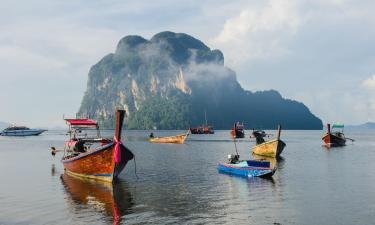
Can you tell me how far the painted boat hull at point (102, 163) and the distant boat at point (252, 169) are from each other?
12.1 metres

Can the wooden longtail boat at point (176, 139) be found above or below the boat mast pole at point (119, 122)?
below

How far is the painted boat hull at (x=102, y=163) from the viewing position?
39.2 meters

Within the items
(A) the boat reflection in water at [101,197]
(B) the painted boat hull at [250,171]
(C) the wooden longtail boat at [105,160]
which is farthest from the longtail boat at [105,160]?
(B) the painted boat hull at [250,171]

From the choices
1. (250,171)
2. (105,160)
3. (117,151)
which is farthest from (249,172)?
(105,160)

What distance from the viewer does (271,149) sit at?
7188 cm

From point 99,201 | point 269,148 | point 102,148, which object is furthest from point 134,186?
point 269,148

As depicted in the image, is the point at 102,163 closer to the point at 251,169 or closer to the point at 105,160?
the point at 105,160

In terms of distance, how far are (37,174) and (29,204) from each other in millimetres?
20043

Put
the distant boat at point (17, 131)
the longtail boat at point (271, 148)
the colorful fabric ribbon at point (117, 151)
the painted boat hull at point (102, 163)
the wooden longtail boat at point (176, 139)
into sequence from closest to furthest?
the colorful fabric ribbon at point (117, 151) < the painted boat hull at point (102, 163) < the longtail boat at point (271, 148) < the wooden longtail boat at point (176, 139) < the distant boat at point (17, 131)

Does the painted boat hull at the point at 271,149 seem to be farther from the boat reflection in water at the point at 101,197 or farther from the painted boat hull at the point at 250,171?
the boat reflection in water at the point at 101,197

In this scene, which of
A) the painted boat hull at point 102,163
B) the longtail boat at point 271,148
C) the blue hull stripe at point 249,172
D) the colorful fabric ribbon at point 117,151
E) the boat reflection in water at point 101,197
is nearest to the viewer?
the boat reflection in water at point 101,197

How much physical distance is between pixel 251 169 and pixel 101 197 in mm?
17069

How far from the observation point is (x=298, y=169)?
178 feet

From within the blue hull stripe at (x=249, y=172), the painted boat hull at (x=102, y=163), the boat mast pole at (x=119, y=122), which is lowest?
the blue hull stripe at (x=249, y=172)
